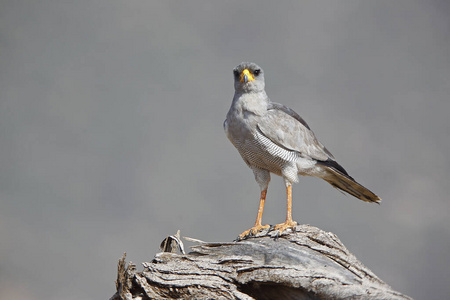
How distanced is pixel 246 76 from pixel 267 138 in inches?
36.3

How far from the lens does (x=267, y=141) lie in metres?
7.44

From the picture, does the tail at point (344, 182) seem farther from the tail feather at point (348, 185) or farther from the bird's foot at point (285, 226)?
the bird's foot at point (285, 226)

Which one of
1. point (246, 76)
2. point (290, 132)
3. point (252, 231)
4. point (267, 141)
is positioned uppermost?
point (246, 76)

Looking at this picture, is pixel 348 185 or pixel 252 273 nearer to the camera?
pixel 252 273

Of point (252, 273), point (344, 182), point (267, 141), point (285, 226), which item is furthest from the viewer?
point (344, 182)

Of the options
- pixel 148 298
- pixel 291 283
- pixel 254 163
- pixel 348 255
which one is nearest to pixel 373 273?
pixel 348 255

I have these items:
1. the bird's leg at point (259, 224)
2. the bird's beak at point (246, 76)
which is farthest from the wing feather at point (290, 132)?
the bird's leg at point (259, 224)

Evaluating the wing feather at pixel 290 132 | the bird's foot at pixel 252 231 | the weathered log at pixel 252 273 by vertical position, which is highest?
the wing feather at pixel 290 132

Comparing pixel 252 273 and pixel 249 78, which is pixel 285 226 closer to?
pixel 252 273

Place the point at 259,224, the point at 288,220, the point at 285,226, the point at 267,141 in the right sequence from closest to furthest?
the point at 285,226 < the point at 288,220 < the point at 267,141 < the point at 259,224

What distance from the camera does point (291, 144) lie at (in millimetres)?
7629

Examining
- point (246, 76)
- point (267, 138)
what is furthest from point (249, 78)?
point (267, 138)

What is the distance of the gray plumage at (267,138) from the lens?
7.46m

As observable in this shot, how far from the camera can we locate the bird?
7.45 meters
